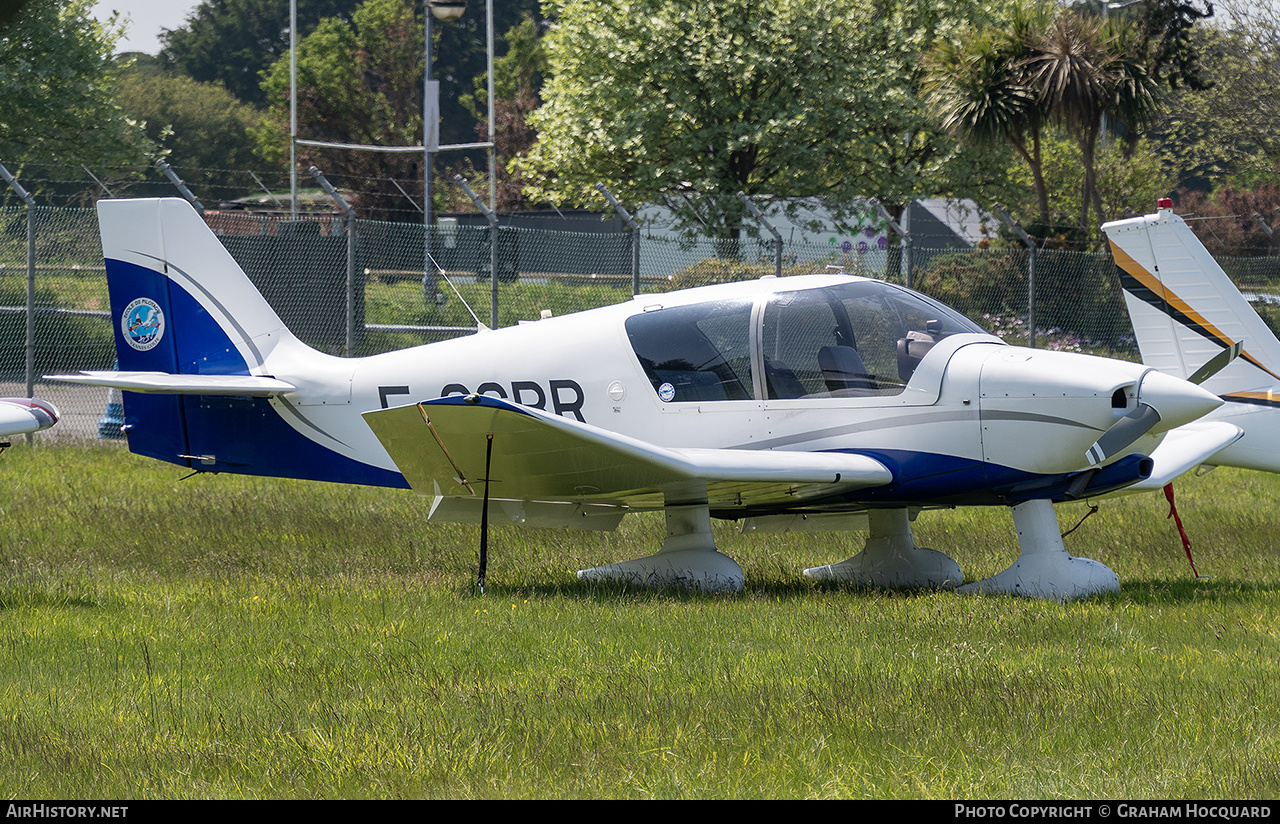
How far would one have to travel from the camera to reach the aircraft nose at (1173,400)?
6680 mm

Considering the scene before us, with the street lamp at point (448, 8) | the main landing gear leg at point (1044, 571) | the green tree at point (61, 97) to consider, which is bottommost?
the main landing gear leg at point (1044, 571)

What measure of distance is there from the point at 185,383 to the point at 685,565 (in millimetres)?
3479

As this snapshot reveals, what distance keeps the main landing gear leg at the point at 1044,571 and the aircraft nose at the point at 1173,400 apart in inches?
33.1

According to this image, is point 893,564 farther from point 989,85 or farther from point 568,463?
point 989,85

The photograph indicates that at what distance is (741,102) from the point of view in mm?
23562

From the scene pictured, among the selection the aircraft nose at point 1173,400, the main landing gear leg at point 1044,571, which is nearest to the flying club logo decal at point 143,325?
the main landing gear leg at point 1044,571

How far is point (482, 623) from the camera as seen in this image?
629 centimetres

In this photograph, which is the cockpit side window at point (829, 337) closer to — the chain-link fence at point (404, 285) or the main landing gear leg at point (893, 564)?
the main landing gear leg at point (893, 564)

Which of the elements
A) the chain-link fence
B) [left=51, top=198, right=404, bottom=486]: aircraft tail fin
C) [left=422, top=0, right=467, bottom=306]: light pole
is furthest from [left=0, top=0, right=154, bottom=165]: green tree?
[left=51, top=198, right=404, bottom=486]: aircraft tail fin

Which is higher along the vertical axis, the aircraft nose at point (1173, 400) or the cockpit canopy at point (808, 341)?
the cockpit canopy at point (808, 341)

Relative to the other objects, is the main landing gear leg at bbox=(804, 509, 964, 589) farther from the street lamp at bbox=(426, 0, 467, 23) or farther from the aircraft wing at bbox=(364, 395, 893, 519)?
the street lamp at bbox=(426, 0, 467, 23)

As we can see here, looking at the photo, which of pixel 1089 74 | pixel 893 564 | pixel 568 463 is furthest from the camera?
pixel 1089 74

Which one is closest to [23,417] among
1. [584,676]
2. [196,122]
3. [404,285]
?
[584,676]
